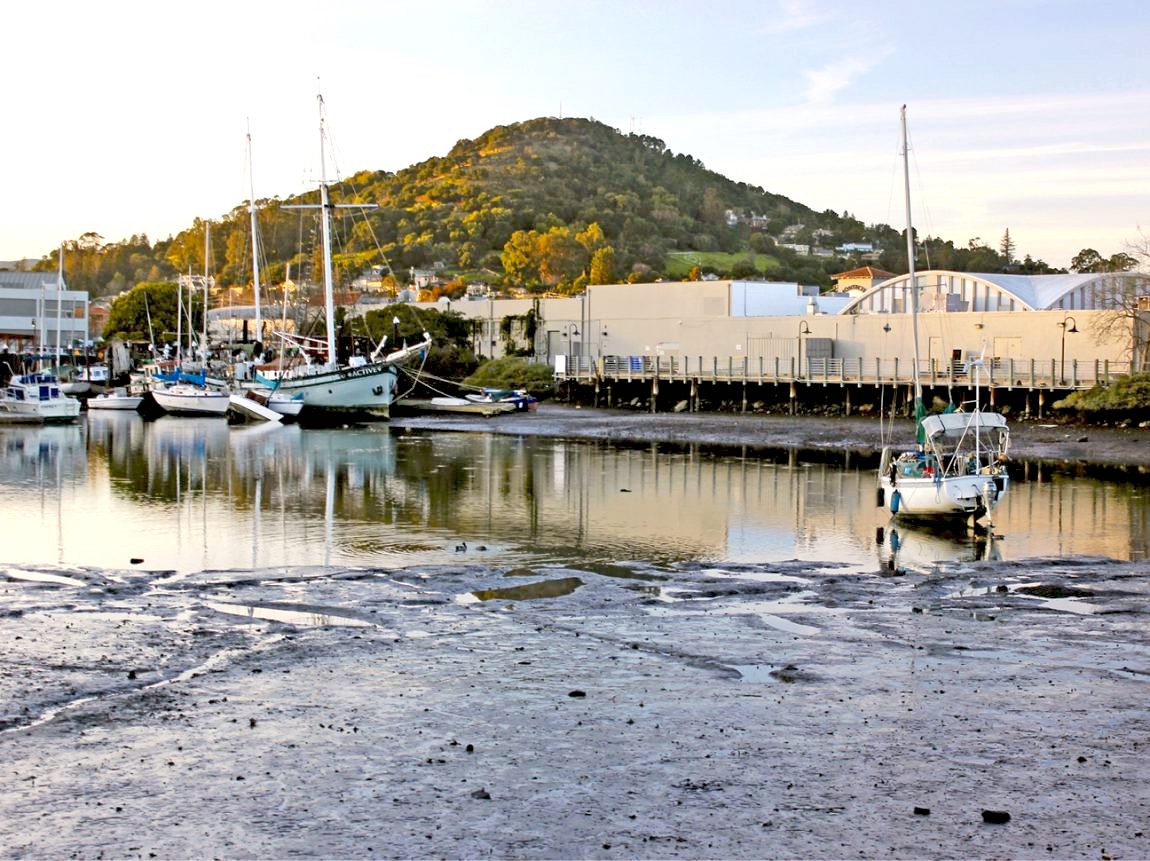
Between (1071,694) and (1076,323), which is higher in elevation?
(1076,323)

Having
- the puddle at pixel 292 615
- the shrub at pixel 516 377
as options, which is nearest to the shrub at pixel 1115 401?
the shrub at pixel 516 377

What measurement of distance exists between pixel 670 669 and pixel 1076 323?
178 feet

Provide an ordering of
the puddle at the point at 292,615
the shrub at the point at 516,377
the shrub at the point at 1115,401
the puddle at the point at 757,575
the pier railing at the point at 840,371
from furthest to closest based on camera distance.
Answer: the shrub at the point at 516,377 → the pier railing at the point at 840,371 → the shrub at the point at 1115,401 → the puddle at the point at 757,575 → the puddle at the point at 292,615

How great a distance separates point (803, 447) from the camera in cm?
5350

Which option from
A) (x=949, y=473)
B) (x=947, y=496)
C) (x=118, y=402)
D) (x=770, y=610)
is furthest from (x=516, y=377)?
(x=770, y=610)

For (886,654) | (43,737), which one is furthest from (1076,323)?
(43,737)

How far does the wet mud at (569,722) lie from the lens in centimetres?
1034

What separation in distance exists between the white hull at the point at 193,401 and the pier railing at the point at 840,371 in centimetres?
2048

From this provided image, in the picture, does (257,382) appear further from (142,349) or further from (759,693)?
(759,693)

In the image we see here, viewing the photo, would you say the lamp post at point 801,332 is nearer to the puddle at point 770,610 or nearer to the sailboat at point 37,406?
the sailboat at point 37,406

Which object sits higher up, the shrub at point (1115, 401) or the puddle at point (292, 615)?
the shrub at point (1115, 401)

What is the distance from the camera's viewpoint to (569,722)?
1319 cm

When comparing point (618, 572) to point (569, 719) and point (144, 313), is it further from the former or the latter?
point (144, 313)

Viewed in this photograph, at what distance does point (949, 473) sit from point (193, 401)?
186ft
